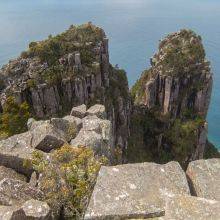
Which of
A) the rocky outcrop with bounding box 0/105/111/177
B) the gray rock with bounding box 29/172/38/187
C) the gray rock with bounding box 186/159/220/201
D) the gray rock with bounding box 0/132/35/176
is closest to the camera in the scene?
the gray rock with bounding box 186/159/220/201

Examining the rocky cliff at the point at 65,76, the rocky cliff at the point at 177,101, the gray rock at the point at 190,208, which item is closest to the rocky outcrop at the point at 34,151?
the gray rock at the point at 190,208

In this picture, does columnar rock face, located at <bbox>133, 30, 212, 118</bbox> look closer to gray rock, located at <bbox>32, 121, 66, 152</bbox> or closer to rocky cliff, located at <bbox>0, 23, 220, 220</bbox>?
rocky cliff, located at <bbox>0, 23, 220, 220</bbox>

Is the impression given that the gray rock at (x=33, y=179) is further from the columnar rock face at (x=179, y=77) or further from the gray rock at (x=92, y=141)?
the columnar rock face at (x=179, y=77)

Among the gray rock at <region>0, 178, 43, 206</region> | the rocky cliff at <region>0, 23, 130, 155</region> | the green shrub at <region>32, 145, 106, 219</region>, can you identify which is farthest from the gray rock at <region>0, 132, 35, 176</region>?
the rocky cliff at <region>0, 23, 130, 155</region>

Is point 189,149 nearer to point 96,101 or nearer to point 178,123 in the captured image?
point 178,123

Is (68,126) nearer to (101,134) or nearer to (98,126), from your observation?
(98,126)

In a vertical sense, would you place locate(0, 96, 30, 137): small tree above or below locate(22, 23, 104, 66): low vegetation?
below
